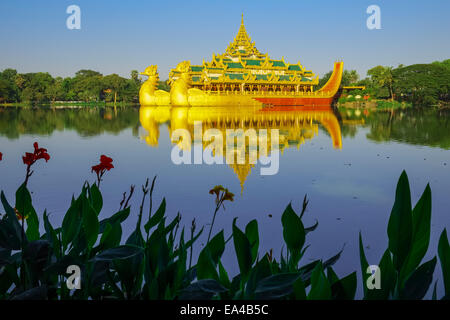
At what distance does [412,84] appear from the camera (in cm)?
4206

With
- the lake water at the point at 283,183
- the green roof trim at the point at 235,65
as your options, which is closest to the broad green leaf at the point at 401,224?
the lake water at the point at 283,183

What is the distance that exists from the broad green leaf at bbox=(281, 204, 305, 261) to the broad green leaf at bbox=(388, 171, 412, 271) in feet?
1.08

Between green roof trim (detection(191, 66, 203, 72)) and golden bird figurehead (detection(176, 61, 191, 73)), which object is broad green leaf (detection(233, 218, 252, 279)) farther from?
green roof trim (detection(191, 66, 203, 72))

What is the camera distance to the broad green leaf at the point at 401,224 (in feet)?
3.76

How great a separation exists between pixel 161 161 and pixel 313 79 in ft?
112

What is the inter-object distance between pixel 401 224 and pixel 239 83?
113 feet

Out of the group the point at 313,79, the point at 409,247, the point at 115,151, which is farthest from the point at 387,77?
the point at 409,247

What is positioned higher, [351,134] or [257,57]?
[257,57]

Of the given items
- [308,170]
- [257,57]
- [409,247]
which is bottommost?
[308,170]

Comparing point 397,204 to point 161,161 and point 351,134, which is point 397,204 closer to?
point 161,161

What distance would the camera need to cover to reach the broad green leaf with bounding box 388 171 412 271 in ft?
3.76

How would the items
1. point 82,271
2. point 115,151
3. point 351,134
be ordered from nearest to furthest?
point 82,271, point 115,151, point 351,134

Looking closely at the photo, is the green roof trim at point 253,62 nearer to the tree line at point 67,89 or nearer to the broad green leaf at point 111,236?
the tree line at point 67,89

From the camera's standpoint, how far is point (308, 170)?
6262 mm
